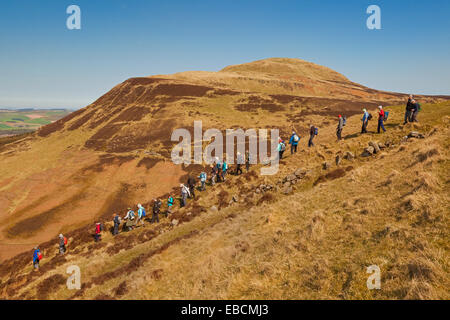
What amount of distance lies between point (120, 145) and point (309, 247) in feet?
163

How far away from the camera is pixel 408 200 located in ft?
29.1

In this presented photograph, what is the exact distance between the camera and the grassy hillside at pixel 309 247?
21.7 ft

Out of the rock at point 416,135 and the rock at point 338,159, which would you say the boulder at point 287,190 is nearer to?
the rock at point 338,159

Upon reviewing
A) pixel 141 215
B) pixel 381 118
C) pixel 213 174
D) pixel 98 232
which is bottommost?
pixel 98 232

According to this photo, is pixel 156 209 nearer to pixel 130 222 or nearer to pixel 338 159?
pixel 130 222

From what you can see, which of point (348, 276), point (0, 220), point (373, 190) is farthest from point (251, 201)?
point (0, 220)

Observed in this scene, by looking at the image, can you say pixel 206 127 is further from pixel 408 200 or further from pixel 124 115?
pixel 408 200

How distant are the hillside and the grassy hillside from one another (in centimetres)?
836

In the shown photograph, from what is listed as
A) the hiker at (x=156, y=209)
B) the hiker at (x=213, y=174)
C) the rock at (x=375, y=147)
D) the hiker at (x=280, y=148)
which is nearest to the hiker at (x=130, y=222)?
the hiker at (x=156, y=209)

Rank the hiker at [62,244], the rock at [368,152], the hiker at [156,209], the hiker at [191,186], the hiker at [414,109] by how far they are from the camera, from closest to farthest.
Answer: the rock at [368,152]
the hiker at [62,244]
the hiker at [414,109]
the hiker at [156,209]
the hiker at [191,186]

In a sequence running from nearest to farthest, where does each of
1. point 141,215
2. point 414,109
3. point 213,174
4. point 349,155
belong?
point 349,155, point 414,109, point 141,215, point 213,174

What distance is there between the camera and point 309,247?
8688mm

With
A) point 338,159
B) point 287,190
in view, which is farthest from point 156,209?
point 338,159

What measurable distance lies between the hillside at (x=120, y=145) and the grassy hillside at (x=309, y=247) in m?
8.36
